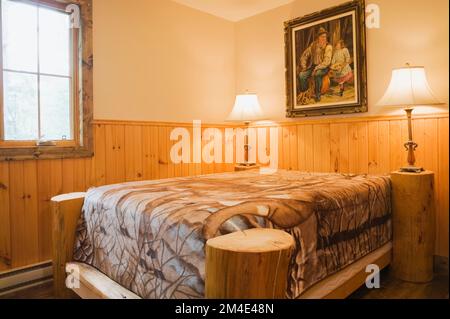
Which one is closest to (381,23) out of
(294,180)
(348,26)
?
(348,26)

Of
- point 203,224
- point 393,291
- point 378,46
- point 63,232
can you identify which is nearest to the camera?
point 203,224

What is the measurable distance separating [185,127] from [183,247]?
206cm

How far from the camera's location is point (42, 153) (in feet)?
7.29

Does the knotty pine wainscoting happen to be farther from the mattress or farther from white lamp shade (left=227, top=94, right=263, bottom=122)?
the mattress

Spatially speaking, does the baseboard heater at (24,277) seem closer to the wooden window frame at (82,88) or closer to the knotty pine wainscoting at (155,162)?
the knotty pine wainscoting at (155,162)

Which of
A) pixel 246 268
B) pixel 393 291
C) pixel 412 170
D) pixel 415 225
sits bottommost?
pixel 393 291

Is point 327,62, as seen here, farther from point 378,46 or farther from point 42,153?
point 42,153

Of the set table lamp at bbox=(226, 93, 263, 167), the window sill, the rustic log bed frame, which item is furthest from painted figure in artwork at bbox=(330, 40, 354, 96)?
the window sill

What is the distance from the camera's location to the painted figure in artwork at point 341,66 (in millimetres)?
2699

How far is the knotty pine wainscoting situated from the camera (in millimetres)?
2152

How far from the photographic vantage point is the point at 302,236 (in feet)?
4.54

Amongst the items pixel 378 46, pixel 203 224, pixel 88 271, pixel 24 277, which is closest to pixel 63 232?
pixel 88 271

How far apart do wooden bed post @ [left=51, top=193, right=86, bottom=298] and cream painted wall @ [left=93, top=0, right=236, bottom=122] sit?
91cm

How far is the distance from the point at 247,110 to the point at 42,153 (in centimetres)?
169
